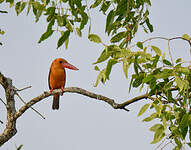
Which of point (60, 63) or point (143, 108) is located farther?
point (60, 63)

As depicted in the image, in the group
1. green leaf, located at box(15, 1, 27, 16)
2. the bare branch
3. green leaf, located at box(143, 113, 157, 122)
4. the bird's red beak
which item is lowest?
the bare branch

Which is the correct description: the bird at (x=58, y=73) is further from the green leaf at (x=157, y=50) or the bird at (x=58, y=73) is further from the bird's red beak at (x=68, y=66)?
the green leaf at (x=157, y=50)

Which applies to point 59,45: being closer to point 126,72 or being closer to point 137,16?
point 126,72

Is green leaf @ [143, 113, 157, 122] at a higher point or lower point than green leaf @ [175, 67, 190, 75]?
lower

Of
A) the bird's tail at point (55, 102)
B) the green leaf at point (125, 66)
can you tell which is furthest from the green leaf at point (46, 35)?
the bird's tail at point (55, 102)

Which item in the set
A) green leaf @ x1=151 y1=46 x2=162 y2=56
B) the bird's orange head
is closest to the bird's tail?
the bird's orange head

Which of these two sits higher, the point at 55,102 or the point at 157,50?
the point at 157,50

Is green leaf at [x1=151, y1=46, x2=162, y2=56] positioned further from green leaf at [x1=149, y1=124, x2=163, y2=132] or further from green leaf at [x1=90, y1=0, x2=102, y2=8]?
green leaf at [x1=90, y1=0, x2=102, y2=8]

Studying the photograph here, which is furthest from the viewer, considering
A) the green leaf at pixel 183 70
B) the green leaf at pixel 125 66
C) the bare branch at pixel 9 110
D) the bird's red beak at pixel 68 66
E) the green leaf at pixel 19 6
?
the bird's red beak at pixel 68 66

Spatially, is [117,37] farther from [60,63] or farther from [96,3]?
[60,63]

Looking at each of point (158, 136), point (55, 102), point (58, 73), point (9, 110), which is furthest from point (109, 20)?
point (55, 102)

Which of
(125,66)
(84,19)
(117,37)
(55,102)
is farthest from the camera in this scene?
(55,102)

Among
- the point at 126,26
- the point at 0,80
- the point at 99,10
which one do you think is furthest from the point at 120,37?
the point at 0,80

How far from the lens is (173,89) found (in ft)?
6.73
